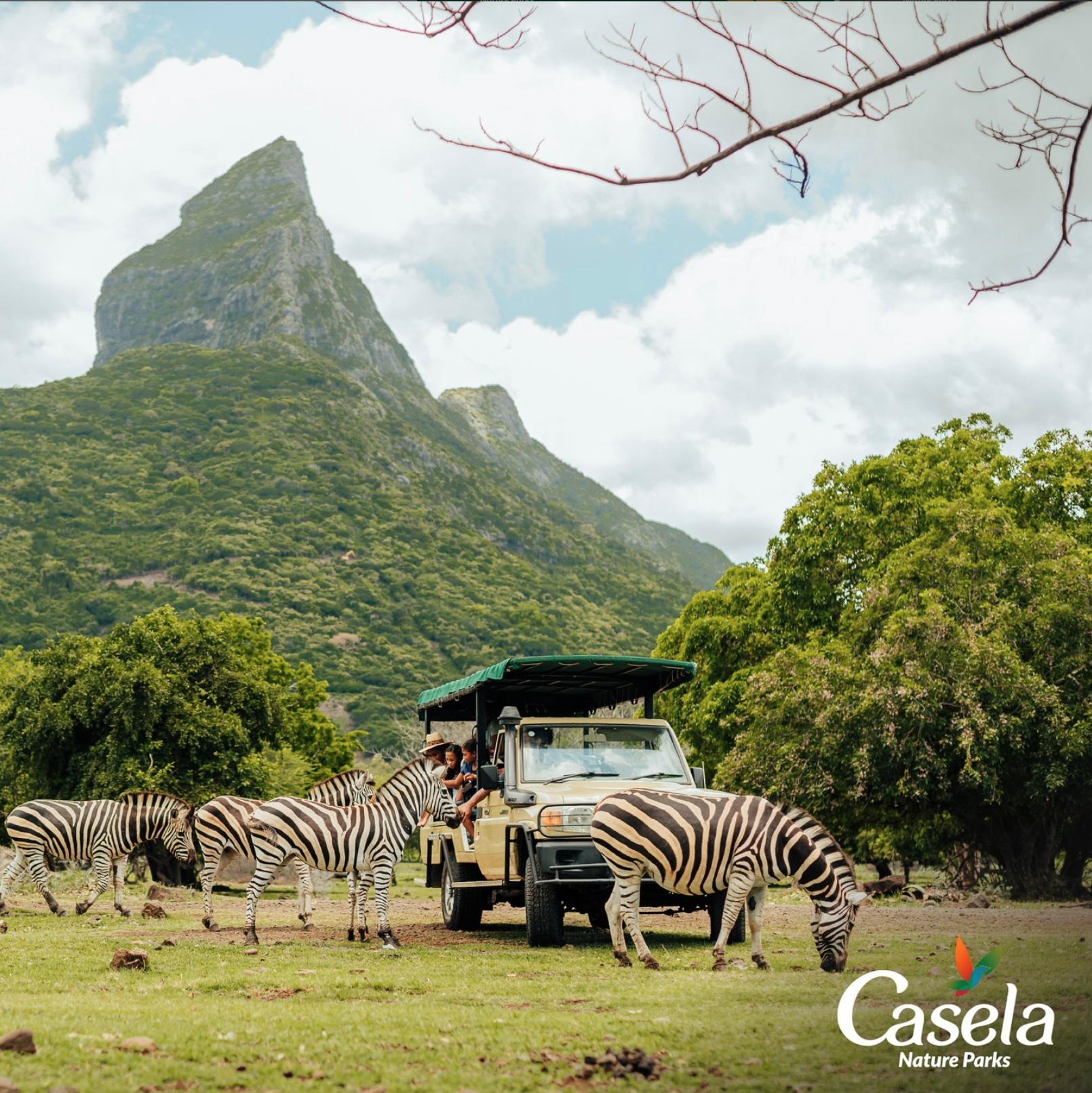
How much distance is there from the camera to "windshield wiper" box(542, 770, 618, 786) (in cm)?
1255

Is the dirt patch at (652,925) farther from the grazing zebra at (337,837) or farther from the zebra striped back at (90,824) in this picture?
the zebra striped back at (90,824)

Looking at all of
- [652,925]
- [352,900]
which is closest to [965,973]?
[352,900]

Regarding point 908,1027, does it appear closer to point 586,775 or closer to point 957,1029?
point 957,1029

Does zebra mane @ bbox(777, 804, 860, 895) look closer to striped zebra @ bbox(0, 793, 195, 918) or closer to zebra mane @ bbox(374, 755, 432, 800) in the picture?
zebra mane @ bbox(374, 755, 432, 800)

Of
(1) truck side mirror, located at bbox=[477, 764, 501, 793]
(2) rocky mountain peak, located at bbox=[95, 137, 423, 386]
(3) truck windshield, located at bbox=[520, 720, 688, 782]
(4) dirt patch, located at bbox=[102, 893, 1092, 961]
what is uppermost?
(2) rocky mountain peak, located at bbox=[95, 137, 423, 386]

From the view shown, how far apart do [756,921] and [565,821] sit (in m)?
2.26

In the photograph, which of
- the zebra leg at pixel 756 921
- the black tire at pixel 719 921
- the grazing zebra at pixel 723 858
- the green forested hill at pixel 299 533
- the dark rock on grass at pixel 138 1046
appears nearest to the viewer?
the dark rock on grass at pixel 138 1046

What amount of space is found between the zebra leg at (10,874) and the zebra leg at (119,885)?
128cm

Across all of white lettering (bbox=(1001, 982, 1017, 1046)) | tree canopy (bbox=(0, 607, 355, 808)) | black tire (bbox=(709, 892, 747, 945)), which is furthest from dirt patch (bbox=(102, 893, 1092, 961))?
tree canopy (bbox=(0, 607, 355, 808))

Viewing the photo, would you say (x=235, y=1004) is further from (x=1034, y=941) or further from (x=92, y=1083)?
(x=1034, y=941)

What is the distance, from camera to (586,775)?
1268 centimetres

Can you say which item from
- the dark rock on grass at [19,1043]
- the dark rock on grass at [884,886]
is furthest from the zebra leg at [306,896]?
the dark rock on grass at [884,886]

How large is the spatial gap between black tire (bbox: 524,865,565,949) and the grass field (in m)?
0.23

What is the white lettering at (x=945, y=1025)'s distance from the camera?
6.03 m
